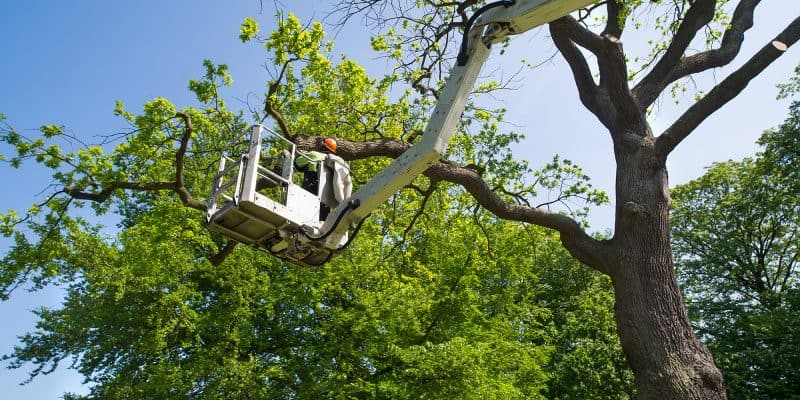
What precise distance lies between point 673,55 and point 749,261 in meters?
18.1

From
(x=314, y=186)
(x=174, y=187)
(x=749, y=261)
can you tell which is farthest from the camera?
(x=749, y=261)

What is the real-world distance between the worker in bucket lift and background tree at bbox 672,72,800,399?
59.7 feet

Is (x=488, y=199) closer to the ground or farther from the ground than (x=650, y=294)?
farther from the ground

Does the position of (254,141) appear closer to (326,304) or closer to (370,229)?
(370,229)

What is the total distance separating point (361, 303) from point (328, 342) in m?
1.36

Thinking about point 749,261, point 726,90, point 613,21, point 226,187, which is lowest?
point 226,187

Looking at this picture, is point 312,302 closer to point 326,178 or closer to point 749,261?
point 326,178

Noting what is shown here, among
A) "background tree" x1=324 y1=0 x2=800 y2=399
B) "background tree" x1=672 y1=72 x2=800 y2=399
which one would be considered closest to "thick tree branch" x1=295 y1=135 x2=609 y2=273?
"background tree" x1=324 y1=0 x2=800 y2=399

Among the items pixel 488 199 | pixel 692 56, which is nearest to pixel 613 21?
pixel 692 56

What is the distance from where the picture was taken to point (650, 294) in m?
7.24

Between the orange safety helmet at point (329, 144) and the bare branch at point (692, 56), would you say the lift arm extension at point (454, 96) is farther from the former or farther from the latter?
the bare branch at point (692, 56)

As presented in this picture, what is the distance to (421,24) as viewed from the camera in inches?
427

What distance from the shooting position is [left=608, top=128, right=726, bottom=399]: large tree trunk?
6.68 m

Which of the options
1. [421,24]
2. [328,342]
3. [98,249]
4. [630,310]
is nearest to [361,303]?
[328,342]
